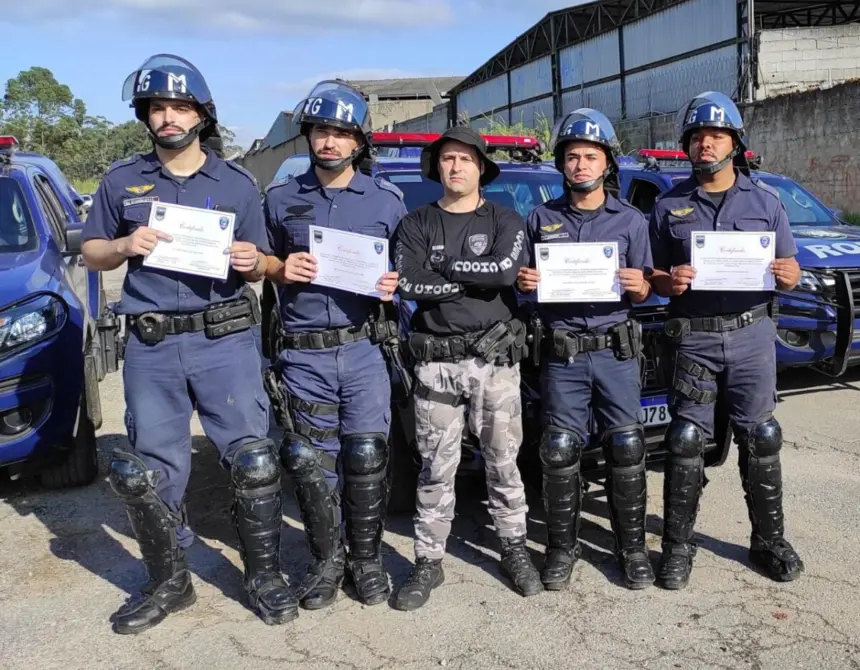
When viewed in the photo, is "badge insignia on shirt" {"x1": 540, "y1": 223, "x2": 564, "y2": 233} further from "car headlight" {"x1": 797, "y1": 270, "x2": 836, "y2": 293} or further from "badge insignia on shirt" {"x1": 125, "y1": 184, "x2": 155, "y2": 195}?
"car headlight" {"x1": 797, "y1": 270, "x2": 836, "y2": 293}

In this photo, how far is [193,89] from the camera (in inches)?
131

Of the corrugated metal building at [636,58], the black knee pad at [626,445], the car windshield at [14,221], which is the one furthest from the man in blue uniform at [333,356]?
the corrugated metal building at [636,58]

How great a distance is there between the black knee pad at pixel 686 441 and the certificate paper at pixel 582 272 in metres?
0.65

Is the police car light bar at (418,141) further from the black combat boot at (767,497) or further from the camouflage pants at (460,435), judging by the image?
the black combat boot at (767,497)

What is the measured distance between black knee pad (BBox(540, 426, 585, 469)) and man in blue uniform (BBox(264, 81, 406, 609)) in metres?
0.69

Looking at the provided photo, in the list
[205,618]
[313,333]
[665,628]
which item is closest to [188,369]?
[313,333]

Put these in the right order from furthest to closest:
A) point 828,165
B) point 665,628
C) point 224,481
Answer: point 828,165 → point 224,481 → point 665,628

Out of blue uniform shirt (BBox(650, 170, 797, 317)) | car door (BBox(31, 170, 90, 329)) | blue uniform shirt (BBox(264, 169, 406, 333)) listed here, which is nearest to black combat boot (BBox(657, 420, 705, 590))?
blue uniform shirt (BBox(650, 170, 797, 317))

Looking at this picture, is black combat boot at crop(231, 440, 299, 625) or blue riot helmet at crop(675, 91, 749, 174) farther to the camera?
blue riot helmet at crop(675, 91, 749, 174)

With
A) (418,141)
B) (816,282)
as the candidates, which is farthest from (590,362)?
(816,282)

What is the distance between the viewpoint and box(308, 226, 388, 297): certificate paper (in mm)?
3424

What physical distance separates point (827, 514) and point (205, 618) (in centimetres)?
310

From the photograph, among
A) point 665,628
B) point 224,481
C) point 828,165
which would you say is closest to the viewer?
point 665,628

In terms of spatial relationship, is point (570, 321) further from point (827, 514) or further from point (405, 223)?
point (827, 514)
